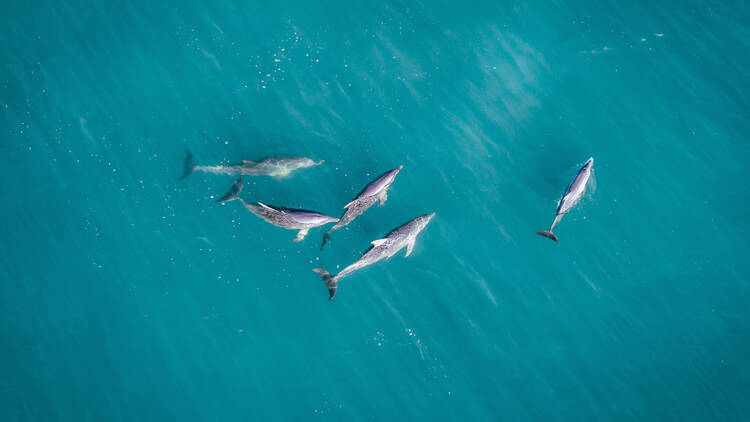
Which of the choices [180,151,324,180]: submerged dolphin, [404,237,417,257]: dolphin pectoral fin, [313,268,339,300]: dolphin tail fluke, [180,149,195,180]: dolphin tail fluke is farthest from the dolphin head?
[180,149,195,180]: dolphin tail fluke

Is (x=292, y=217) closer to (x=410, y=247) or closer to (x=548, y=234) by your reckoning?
(x=410, y=247)

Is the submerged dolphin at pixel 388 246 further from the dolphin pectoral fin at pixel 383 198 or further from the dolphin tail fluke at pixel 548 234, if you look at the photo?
the dolphin tail fluke at pixel 548 234

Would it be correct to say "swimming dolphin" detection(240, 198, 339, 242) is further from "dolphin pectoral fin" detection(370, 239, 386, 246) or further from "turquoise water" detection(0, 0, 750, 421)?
"dolphin pectoral fin" detection(370, 239, 386, 246)

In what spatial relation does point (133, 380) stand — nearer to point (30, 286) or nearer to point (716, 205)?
point (30, 286)

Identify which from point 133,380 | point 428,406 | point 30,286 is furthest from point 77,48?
point 428,406

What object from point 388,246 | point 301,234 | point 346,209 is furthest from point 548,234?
point 301,234

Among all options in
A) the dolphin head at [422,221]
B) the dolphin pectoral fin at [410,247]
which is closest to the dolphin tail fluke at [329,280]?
the dolphin pectoral fin at [410,247]
